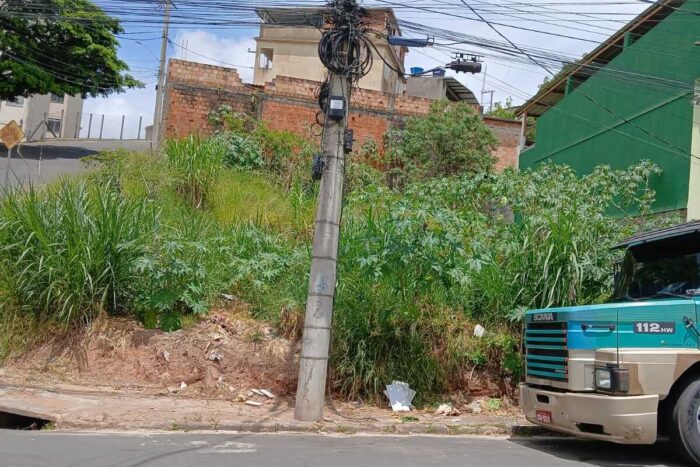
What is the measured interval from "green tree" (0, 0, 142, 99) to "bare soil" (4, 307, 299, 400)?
22.7 metres

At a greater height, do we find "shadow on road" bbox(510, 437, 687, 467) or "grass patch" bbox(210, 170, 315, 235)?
"grass patch" bbox(210, 170, 315, 235)

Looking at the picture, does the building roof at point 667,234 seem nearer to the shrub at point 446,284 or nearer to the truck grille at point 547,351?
the truck grille at point 547,351

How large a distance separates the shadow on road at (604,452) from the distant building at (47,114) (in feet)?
143

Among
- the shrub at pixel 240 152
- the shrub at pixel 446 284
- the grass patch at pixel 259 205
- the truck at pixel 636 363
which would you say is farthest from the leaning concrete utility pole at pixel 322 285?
the shrub at pixel 240 152

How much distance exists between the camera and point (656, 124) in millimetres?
17922

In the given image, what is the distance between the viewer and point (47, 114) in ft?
158

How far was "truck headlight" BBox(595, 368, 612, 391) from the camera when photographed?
6592 mm

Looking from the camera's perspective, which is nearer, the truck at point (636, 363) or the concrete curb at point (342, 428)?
the truck at point (636, 363)

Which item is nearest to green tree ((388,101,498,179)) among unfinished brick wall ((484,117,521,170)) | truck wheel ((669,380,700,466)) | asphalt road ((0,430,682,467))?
unfinished brick wall ((484,117,521,170))

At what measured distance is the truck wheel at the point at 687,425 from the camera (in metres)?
6.43

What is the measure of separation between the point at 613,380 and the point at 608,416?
1.12 ft

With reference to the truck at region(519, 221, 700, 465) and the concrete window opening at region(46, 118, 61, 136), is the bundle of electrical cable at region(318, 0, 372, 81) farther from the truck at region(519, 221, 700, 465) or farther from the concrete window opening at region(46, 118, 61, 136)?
the concrete window opening at region(46, 118, 61, 136)

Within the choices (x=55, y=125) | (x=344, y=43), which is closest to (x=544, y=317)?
(x=344, y=43)

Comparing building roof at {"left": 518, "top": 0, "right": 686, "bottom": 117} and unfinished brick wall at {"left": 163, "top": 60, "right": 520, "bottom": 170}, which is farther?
unfinished brick wall at {"left": 163, "top": 60, "right": 520, "bottom": 170}
